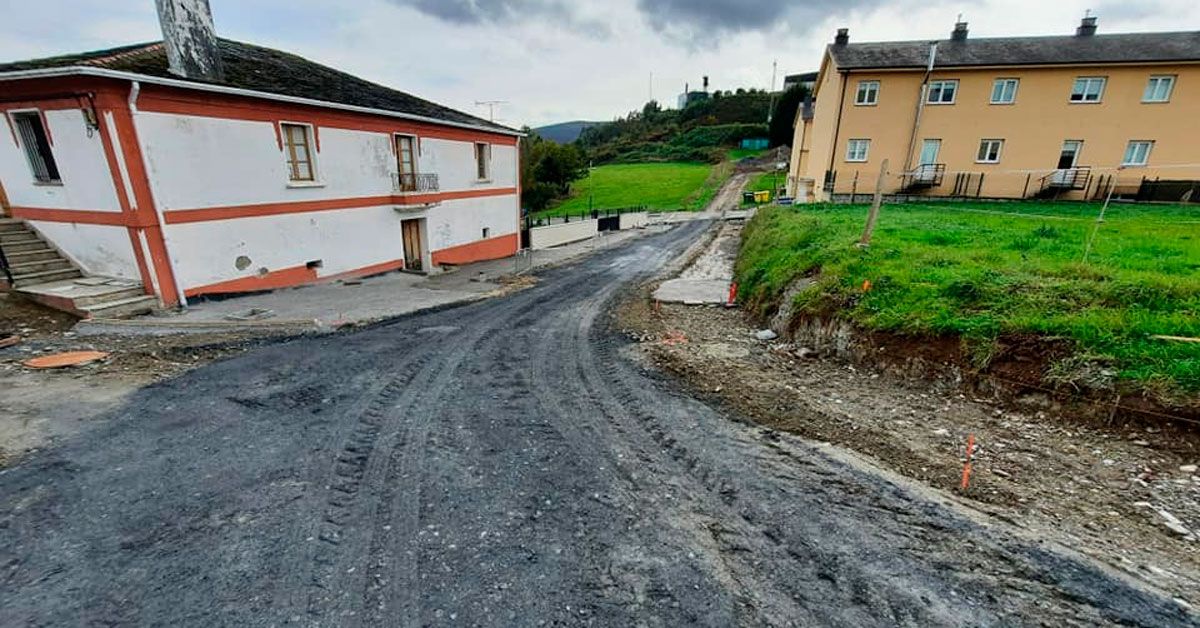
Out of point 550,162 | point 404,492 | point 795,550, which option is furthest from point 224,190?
point 550,162

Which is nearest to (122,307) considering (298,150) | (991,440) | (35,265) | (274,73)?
(35,265)

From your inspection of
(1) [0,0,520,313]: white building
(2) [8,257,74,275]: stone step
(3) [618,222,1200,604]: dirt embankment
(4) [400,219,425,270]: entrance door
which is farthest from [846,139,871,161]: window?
(2) [8,257,74,275]: stone step

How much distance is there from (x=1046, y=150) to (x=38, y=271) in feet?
121

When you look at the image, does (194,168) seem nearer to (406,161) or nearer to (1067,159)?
(406,161)

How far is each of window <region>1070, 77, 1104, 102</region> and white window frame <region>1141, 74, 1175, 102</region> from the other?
Result: 5.65 ft

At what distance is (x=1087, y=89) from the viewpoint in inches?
856

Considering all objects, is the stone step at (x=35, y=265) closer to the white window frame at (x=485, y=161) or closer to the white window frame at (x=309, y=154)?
the white window frame at (x=309, y=154)

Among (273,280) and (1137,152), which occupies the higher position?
(1137,152)

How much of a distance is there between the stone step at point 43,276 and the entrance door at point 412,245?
312 inches

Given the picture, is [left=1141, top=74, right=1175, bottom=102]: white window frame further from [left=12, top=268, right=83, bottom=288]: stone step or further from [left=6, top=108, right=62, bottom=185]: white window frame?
[left=12, top=268, right=83, bottom=288]: stone step

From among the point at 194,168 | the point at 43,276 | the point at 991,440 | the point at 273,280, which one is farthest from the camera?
the point at 273,280

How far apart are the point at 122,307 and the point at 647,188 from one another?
48214 millimetres

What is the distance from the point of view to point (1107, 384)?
176 inches

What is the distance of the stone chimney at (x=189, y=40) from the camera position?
10109 millimetres
